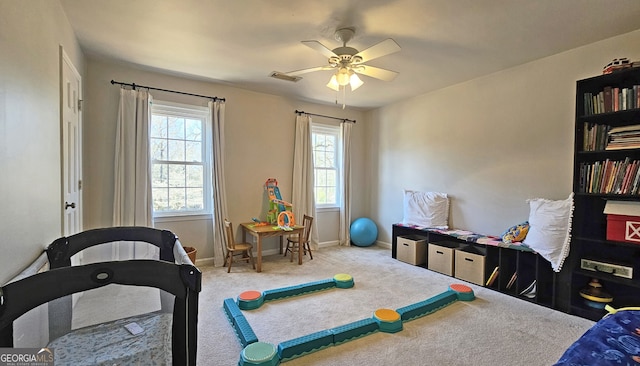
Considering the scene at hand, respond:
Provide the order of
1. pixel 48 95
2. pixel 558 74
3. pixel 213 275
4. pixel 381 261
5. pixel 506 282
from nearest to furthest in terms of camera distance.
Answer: pixel 48 95 < pixel 558 74 < pixel 506 282 < pixel 213 275 < pixel 381 261

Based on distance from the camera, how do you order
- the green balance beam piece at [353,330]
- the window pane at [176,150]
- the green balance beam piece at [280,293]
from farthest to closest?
the window pane at [176,150]
the green balance beam piece at [280,293]
the green balance beam piece at [353,330]

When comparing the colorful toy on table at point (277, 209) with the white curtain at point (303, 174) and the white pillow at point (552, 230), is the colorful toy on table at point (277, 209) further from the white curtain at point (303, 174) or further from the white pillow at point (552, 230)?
the white pillow at point (552, 230)

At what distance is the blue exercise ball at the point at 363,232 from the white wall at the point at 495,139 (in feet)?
1.29

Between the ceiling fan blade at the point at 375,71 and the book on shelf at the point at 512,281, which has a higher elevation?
the ceiling fan blade at the point at 375,71

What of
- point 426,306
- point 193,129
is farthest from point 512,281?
point 193,129

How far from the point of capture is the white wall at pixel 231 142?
139 inches

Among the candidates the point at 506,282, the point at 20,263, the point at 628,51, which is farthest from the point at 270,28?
the point at 506,282

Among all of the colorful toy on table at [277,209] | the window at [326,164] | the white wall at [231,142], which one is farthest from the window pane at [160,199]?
the window at [326,164]

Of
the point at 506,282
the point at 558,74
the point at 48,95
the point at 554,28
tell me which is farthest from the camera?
the point at 506,282

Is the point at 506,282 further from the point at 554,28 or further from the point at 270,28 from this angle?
the point at 270,28

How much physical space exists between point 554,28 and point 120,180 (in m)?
4.79

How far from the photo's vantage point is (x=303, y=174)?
5.07 m

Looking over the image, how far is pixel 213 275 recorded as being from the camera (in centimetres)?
377

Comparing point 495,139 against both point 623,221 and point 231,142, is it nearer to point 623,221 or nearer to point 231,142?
point 623,221
